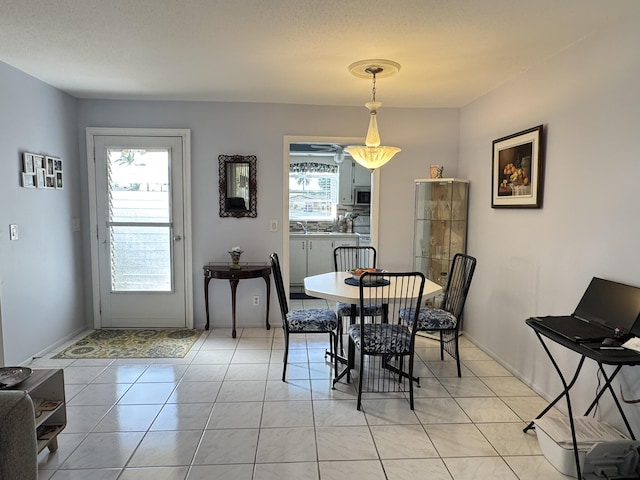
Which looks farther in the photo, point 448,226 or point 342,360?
point 448,226

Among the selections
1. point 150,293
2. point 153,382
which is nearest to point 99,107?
point 150,293

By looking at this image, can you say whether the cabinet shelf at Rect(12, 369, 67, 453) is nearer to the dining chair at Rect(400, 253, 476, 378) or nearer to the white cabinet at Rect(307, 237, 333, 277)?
the dining chair at Rect(400, 253, 476, 378)

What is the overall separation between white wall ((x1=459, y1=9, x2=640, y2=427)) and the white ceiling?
21cm

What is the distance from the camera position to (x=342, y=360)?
3266mm

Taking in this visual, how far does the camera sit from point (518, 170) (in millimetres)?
3119

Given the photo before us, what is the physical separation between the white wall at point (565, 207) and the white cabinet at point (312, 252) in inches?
98.2

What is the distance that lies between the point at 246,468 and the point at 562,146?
107 inches

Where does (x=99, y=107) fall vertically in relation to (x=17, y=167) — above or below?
above

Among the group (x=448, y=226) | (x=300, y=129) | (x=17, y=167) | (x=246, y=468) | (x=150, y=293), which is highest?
(x=300, y=129)

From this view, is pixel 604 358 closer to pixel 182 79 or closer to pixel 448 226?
pixel 448 226

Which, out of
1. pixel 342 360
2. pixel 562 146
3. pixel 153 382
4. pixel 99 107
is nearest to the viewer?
pixel 562 146

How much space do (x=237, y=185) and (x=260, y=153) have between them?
41cm

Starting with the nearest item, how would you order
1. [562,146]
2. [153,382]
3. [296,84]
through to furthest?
[562,146], [153,382], [296,84]

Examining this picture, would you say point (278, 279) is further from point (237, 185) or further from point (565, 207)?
point (565, 207)
